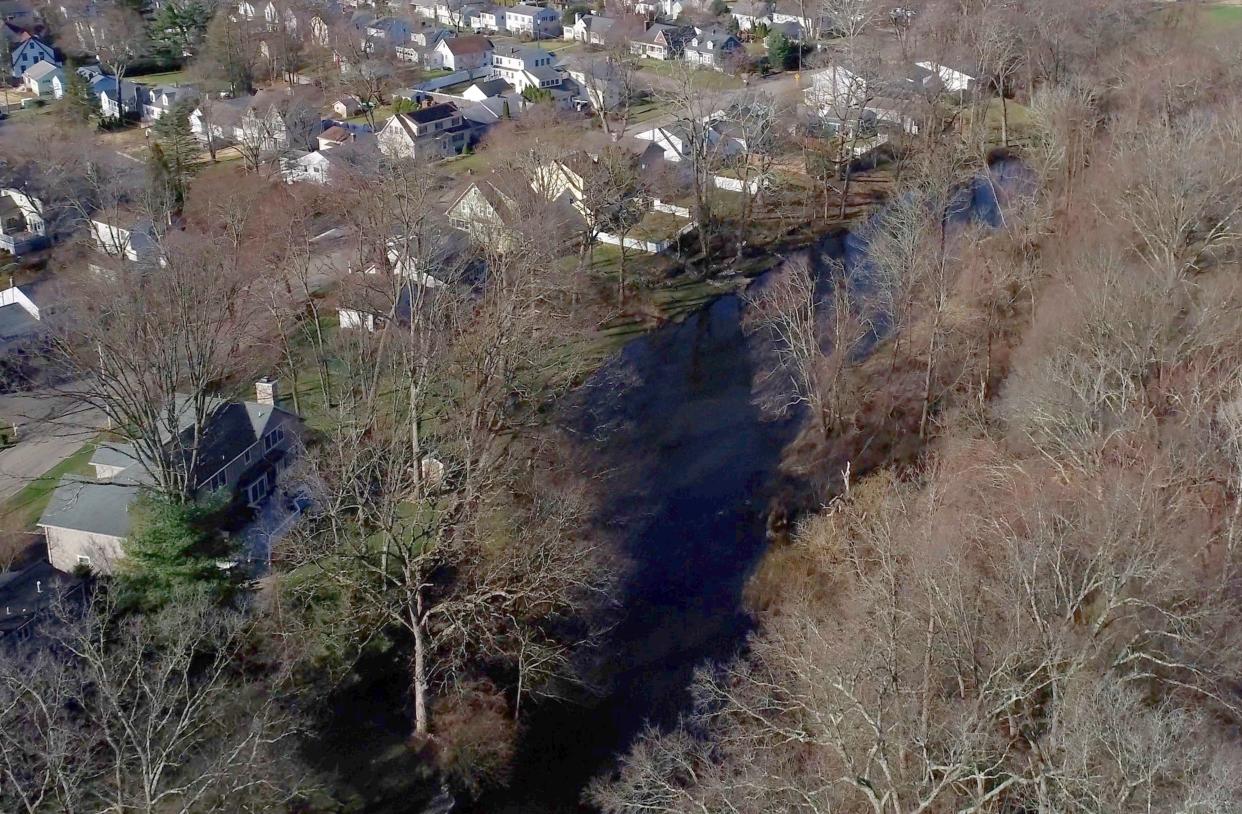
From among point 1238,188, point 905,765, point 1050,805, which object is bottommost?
point 905,765

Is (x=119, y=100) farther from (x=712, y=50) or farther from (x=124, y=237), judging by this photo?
(x=712, y=50)

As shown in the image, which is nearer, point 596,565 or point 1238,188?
point 596,565

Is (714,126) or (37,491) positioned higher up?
(714,126)

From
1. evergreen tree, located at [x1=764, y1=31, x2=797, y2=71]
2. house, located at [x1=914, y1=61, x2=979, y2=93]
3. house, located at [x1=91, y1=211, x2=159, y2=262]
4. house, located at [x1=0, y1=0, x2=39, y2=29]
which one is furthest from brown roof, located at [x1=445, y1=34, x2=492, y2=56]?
house, located at [x1=91, y1=211, x2=159, y2=262]

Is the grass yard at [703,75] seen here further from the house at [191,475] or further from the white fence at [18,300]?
the house at [191,475]

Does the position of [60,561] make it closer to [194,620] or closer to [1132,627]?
[194,620]

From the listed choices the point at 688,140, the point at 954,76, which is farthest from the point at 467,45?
the point at 954,76

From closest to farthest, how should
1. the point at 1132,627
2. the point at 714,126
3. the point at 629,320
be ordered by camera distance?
the point at 1132,627 → the point at 629,320 → the point at 714,126

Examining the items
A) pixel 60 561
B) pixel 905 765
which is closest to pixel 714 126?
pixel 60 561
